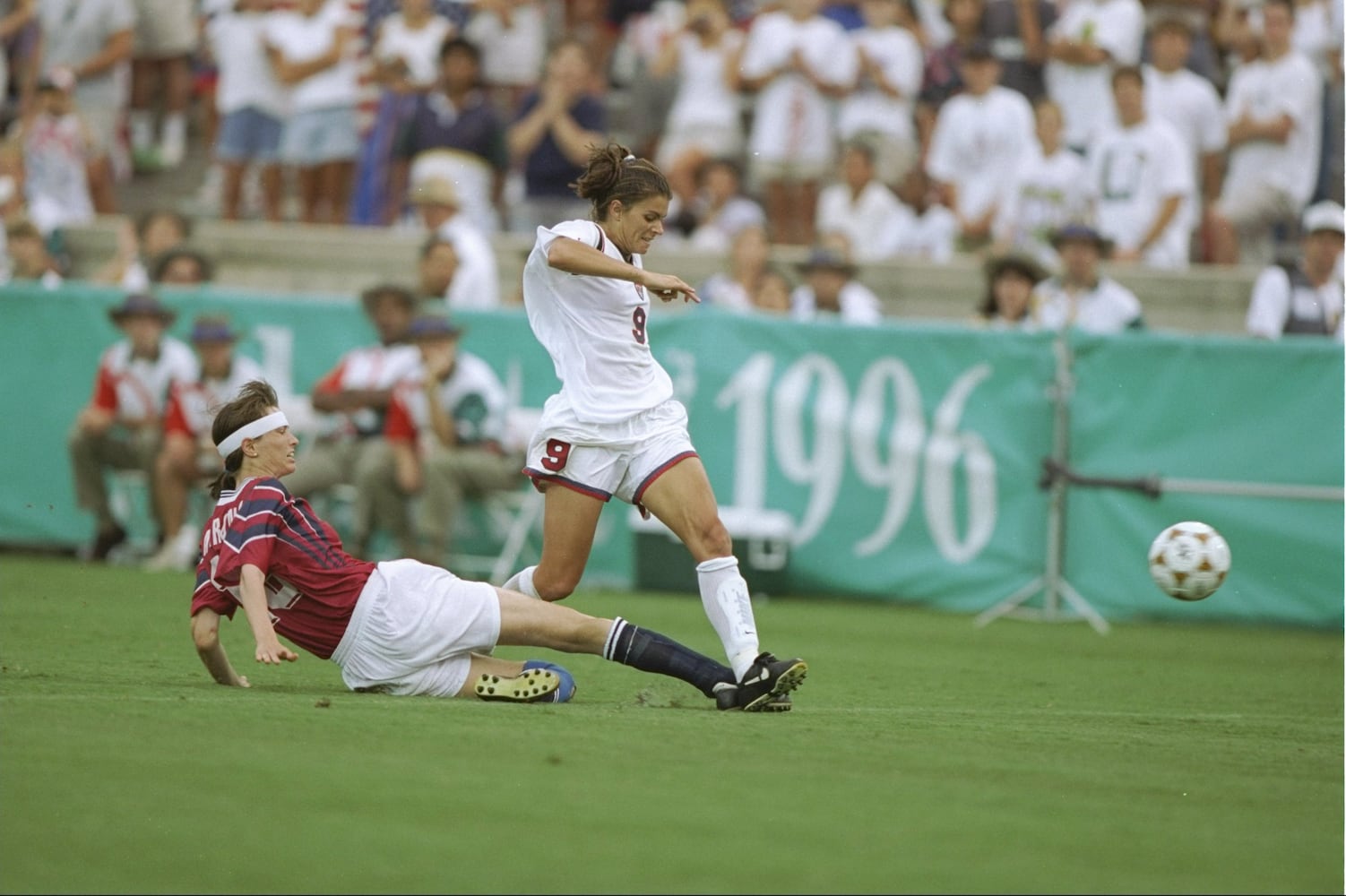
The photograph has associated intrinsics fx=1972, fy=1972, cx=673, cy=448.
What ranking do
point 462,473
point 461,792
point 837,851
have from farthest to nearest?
point 462,473
point 461,792
point 837,851

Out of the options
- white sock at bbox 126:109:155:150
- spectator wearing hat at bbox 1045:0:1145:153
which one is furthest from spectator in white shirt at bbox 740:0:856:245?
white sock at bbox 126:109:155:150

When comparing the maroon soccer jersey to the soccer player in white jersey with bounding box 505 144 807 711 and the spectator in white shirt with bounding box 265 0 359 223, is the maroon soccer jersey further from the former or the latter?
the spectator in white shirt with bounding box 265 0 359 223

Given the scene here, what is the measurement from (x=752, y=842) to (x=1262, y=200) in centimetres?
1258

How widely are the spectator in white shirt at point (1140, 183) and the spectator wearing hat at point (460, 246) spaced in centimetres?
487

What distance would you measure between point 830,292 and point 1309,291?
351 centimetres

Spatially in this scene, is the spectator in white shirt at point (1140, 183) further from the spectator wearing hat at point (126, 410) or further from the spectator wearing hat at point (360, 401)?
the spectator wearing hat at point (126, 410)

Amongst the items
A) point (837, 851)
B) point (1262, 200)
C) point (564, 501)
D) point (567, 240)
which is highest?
point (1262, 200)

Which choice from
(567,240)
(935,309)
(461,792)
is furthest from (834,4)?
(461,792)

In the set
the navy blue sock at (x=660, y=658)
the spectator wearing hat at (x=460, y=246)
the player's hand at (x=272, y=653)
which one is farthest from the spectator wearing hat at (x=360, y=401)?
→ the player's hand at (x=272, y=653)

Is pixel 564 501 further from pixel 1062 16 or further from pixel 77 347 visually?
pixel 1062 16

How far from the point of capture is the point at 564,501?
7.84m

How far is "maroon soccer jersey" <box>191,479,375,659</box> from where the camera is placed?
718cm

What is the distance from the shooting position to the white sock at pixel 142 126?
2045 centimetres

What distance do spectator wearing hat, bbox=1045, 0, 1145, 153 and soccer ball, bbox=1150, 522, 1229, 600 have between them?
6757 mm
